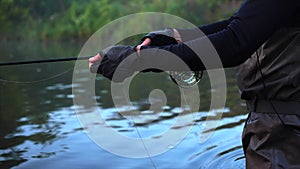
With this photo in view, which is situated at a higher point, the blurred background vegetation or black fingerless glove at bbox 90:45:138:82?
the blurred background vegetation

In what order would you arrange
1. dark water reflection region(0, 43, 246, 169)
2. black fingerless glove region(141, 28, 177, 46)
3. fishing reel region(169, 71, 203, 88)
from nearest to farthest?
black fingerless glove region(141, 28, 177, 46), fishing reel region(169, 71, 203, 88), dark water reflection region(0, 43, 246, 169)

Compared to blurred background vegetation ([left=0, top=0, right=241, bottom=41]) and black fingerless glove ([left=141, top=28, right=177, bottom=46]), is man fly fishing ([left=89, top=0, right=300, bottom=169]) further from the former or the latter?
blurred background vegetation ([left=0, top=0, right=241, bottom=41])

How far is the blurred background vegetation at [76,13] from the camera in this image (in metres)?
30.8

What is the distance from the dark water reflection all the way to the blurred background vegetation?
21238 millimetres

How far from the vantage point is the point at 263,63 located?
6.49 ft

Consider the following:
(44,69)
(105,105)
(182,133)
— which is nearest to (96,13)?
(44,69)

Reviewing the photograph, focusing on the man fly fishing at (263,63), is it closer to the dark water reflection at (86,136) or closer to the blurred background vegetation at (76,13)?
the dark water reflection at (86,136)

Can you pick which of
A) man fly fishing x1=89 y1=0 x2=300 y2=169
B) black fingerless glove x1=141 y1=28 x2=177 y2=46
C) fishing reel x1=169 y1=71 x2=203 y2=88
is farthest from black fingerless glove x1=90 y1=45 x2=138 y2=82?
fishing reel x1=169 y1=71 x2=203 y2=88

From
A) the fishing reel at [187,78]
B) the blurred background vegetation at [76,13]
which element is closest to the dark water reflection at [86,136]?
the fishing reel at [187,78]

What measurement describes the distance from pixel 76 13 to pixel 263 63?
36683 mm

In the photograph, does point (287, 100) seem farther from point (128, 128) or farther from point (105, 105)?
point (105, 105)

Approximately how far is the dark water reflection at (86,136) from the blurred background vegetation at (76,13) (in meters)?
21.2

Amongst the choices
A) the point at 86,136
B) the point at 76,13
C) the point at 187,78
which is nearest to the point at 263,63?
the point at 187,78

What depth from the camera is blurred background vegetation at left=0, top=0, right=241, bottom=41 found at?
1211 inches
